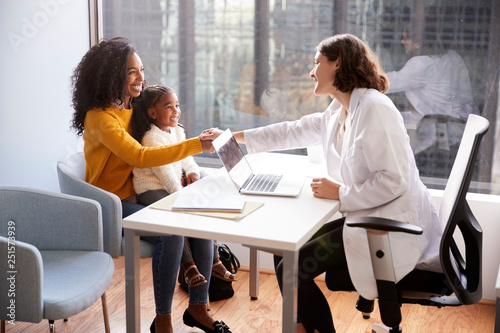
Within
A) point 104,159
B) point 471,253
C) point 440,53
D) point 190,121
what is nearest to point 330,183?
point 471,253

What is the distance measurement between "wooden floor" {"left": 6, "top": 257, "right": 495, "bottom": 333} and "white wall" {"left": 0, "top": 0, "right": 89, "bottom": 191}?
91 cm

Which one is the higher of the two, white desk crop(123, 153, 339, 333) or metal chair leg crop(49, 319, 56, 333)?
white desk crop(123, 153, 339, 333)

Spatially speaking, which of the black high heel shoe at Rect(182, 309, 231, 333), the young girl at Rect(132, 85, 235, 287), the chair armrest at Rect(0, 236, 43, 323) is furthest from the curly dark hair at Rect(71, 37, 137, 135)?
the black high heel shoe at Rect(182, 309, 231, 333)

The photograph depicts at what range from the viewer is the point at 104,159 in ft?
8.68

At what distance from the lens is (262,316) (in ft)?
9.59

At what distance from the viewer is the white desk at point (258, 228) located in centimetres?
192

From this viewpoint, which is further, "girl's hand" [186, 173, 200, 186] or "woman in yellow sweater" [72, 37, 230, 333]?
"girl's hand" [186, 173, 200, 186]

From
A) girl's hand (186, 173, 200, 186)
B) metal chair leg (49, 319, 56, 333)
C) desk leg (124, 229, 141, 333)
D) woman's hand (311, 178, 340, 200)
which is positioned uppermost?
woman's hand (311, 178, 340, 200)

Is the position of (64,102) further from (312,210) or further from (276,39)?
(312,210)

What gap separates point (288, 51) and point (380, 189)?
4.74 feet

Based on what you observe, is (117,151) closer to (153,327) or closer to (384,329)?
(153,327)

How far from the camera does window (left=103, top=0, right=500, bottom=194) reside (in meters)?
3.09

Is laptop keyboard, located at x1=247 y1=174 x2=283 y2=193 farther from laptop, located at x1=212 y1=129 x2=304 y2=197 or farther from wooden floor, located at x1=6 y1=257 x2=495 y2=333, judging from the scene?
wooden floor, located at x1=6 y1=257 x2=495 y2=333

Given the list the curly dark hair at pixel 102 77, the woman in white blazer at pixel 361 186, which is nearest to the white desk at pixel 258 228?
the woman in white blazer at pixel 361 186
